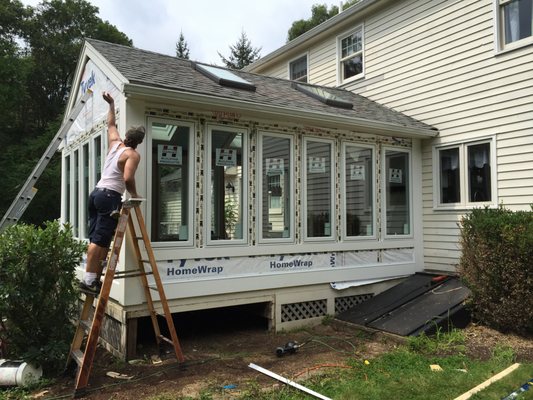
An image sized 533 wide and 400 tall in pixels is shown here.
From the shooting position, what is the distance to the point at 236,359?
502 cm

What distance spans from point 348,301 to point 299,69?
732cm

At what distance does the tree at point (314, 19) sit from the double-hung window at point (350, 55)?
2146cm

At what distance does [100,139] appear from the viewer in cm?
623

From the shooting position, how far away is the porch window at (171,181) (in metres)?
5.32

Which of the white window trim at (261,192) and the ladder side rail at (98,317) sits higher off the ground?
the white window trim at (261,192)

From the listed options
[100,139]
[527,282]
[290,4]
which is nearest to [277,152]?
[100,139]

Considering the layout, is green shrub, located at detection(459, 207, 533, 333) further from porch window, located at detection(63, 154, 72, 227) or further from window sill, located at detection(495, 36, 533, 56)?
porch window, located at detection(63, 154, 72, 227)

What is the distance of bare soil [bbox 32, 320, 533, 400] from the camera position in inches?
162

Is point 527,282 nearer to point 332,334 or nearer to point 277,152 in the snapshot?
point 332,334

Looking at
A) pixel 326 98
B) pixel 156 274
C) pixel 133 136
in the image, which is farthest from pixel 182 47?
pixel 156 274

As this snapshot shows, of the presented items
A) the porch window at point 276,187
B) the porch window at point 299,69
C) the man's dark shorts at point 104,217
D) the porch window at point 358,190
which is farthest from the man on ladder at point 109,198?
the porch window at point 299,69

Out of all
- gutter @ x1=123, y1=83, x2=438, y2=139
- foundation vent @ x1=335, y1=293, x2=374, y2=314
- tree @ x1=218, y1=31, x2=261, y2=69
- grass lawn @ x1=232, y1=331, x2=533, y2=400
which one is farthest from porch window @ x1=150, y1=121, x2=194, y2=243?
tree @ x1=218, y1=31, x2=261, y2=69

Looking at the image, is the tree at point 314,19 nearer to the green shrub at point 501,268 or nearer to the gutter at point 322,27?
the gutter at point 322,27

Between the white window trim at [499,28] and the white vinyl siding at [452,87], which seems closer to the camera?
the white vinyl siding at [452,87]
